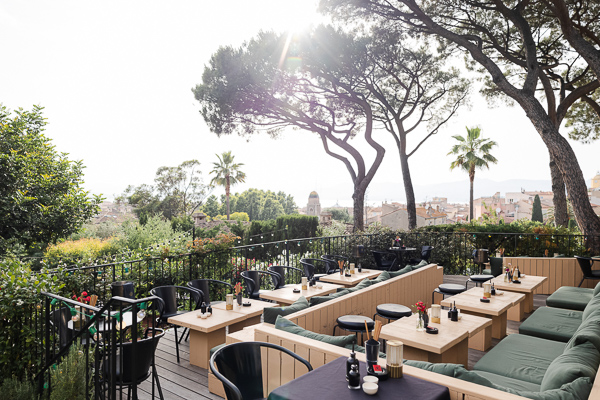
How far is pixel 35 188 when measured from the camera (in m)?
11.2

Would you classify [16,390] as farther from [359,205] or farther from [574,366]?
[359,205]

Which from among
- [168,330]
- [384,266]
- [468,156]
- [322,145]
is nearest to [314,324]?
[168,330]

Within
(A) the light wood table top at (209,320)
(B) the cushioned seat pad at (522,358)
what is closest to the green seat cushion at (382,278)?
(B) the cushioned seat pad at (522,358)

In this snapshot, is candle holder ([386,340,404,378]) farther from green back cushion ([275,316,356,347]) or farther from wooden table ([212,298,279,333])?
wooden table ([212,298,279,333])

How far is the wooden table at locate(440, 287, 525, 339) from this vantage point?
12.6 feet

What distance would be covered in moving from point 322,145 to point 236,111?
360cm

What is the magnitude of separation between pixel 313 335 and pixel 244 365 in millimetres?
549

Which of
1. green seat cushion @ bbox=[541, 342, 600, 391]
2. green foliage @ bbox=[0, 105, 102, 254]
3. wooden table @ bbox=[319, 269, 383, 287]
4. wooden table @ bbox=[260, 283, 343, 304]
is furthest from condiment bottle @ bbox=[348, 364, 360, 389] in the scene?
green foliage @ bbox=[0, 105, 102, 254]

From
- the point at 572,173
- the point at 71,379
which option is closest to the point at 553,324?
the point at 71,379

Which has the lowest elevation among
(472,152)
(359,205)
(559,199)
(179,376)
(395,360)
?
(179,376)

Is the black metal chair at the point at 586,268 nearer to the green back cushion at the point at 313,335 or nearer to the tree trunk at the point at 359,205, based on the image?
the green back cushion at the point at 313,335

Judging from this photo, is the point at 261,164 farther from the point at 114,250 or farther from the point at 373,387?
the point at 373,387

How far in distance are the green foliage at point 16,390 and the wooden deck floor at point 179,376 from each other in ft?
2.76

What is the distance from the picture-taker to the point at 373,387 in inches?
64.4
